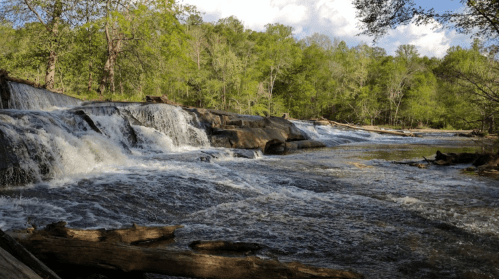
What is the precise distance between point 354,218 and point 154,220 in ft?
9.95

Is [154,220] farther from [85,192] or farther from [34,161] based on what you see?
[34,161]

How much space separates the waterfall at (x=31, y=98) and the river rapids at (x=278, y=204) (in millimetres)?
3472

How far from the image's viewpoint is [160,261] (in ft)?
7.13

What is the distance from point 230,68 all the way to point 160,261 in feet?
115

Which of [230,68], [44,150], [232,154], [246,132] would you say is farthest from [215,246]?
[230,68]

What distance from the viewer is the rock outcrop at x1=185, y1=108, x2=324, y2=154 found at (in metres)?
16.0

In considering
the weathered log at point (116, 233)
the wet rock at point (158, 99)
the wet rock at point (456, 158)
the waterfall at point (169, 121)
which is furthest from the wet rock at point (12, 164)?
the wet rock at point (456, 158)

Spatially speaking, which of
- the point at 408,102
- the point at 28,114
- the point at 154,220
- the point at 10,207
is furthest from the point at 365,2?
the point at 408,102

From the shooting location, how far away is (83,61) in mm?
21172

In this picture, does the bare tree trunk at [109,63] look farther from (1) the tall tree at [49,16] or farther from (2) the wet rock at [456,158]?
(2) the wet rock at [456,158]

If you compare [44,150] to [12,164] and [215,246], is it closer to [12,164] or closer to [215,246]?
[12,164]

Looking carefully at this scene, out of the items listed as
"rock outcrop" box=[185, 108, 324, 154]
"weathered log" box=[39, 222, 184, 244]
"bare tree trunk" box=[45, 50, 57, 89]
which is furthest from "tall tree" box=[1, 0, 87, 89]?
"weathered log" box=[39, 222, 184, 244]

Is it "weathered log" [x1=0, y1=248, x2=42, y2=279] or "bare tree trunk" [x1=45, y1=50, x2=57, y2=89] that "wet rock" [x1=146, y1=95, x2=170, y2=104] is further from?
"weathered log" [x1=0, y1=248, x2=42, y2=279]

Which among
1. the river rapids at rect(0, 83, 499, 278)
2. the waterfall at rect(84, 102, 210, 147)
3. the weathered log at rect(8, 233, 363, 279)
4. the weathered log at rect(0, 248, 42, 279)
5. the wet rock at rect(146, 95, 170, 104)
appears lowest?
the river rapids at rect(0, 83, 499, 278)
